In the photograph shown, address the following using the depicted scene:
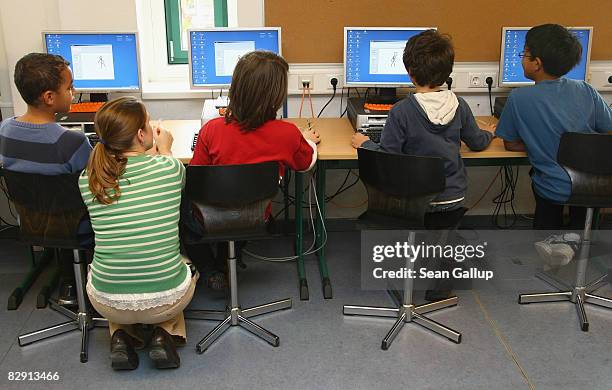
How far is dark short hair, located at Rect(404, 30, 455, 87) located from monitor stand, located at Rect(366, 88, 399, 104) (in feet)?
2.24

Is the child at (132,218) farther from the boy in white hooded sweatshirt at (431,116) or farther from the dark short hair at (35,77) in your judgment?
the boy in white hooded sweatshirt at (431,116)

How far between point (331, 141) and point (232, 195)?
2.55 ft

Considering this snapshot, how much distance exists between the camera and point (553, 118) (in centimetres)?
247

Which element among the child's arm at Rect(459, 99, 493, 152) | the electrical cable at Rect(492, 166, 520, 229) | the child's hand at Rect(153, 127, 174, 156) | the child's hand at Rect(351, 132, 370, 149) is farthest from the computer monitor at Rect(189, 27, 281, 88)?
the electrical cable at Rect(492, 166, 520, 229)

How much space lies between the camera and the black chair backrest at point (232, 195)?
209 cm

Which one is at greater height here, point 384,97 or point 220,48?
point 220,48

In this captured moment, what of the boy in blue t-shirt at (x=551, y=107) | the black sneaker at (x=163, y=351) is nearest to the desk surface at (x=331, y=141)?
the boy in blue t-shirt at (x=551, y=107)

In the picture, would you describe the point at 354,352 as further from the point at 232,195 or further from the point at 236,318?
the point at 232,195

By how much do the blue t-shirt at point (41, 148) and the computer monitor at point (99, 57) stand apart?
2.95 ft

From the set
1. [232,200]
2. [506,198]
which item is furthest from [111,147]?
[506,198]

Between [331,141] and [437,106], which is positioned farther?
[331,141]

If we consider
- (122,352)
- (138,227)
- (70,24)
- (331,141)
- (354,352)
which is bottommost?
(354,352)

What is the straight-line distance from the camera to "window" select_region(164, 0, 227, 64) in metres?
3.52

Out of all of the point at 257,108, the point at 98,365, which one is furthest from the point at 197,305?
the point at 257,108
